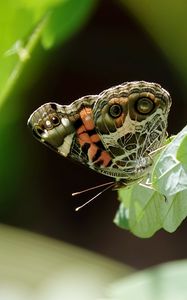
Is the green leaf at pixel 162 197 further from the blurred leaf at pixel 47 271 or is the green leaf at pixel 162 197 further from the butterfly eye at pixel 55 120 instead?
the blurred leaf at pixel 47 271

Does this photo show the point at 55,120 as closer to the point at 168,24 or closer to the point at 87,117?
the point at 87,117

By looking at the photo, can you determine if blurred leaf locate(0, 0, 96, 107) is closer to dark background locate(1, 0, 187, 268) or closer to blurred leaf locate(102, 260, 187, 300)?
blurred leaf locate(102, 260, 187, 300)

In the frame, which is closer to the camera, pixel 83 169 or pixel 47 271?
pixel 47 271

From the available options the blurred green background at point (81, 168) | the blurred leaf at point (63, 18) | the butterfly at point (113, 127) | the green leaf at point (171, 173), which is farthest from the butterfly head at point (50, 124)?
the blurred green background at point (81, 168)

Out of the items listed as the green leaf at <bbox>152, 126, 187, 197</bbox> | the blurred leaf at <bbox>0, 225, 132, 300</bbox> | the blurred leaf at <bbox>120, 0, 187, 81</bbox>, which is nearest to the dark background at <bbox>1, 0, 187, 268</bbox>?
the blurred leaf at <bbox>0, 225, 132, 300</bbox>

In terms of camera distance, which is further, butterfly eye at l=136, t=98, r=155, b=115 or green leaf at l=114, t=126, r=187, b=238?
butterfly eye at l=136, t=98, r=155, b=115

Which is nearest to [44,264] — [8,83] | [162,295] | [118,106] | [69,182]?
[162,295]

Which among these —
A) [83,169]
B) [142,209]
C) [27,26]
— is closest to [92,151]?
[142,209]
